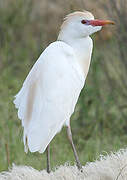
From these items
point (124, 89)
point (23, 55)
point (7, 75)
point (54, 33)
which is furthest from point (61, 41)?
point (54, 33)

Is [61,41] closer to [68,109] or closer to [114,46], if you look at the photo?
[68,109]

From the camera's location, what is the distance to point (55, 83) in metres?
2.13

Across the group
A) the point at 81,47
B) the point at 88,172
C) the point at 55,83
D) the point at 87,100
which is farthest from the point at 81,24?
the point at 87,100

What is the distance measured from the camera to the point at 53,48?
2141 mm

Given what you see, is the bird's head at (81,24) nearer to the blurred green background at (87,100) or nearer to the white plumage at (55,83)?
the white plumage at (55,83)

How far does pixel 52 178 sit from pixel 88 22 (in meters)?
0.66

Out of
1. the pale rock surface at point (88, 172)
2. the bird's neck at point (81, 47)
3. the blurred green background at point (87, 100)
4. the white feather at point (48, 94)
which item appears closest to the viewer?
the pale rock surface at point (88, 172)

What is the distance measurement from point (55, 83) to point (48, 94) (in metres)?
0.06

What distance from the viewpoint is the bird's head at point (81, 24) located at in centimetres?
215

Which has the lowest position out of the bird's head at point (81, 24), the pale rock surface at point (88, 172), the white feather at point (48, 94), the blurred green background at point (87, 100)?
the blurred green background at point (87, 100)

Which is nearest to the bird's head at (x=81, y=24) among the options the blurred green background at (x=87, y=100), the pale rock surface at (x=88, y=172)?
the pale rock surface at (x=88, y=172)

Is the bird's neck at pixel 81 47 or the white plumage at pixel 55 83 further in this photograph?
the bird's neck at pixel 81 47

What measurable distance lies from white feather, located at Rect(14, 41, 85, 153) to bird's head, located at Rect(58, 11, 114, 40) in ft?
0.22

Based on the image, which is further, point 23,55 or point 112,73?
point 23,55
